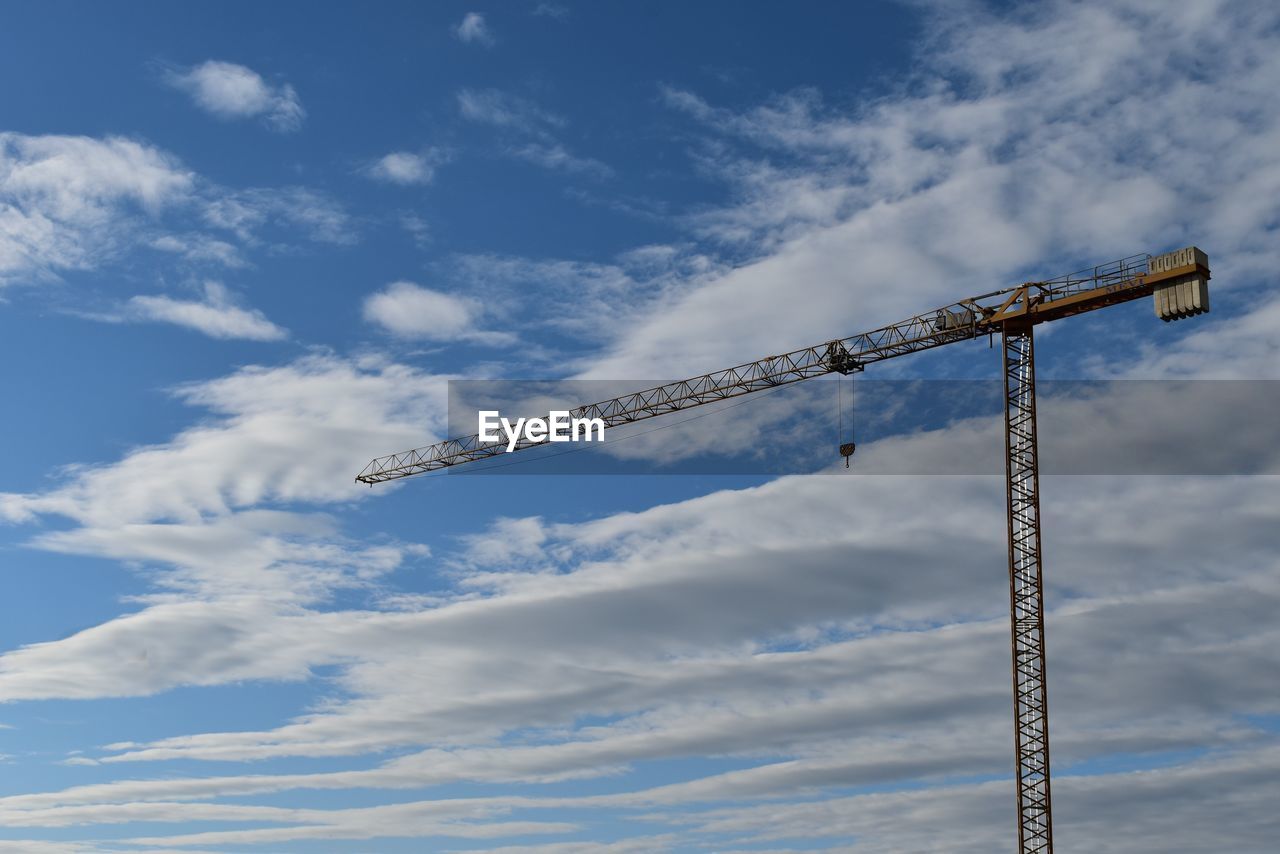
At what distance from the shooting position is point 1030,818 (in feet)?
479

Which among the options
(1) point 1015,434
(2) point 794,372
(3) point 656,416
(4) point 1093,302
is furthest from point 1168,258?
(3) point 656,416

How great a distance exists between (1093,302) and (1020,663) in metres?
37.3

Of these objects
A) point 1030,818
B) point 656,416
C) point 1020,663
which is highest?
point 656,416

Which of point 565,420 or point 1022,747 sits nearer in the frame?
point 1022,747

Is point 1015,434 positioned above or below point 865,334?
below

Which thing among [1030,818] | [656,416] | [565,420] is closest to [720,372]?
[656,416]

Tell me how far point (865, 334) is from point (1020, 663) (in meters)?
41.9

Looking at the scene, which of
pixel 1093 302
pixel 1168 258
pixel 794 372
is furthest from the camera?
pixel 794 372

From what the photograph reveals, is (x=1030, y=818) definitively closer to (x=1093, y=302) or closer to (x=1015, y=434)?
(x=1015, y=434)

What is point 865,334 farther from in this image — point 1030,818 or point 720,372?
point 1030,818

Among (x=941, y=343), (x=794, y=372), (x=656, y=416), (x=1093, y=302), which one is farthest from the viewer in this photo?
Result: (x=656, y=416)

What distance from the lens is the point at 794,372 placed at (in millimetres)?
177000

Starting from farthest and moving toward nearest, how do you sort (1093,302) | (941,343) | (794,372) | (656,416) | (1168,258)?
(656,416) < (794,372) < (941,343) < (1093,302) < (1168,258)

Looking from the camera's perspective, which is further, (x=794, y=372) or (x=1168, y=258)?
(x=794, y=372)
